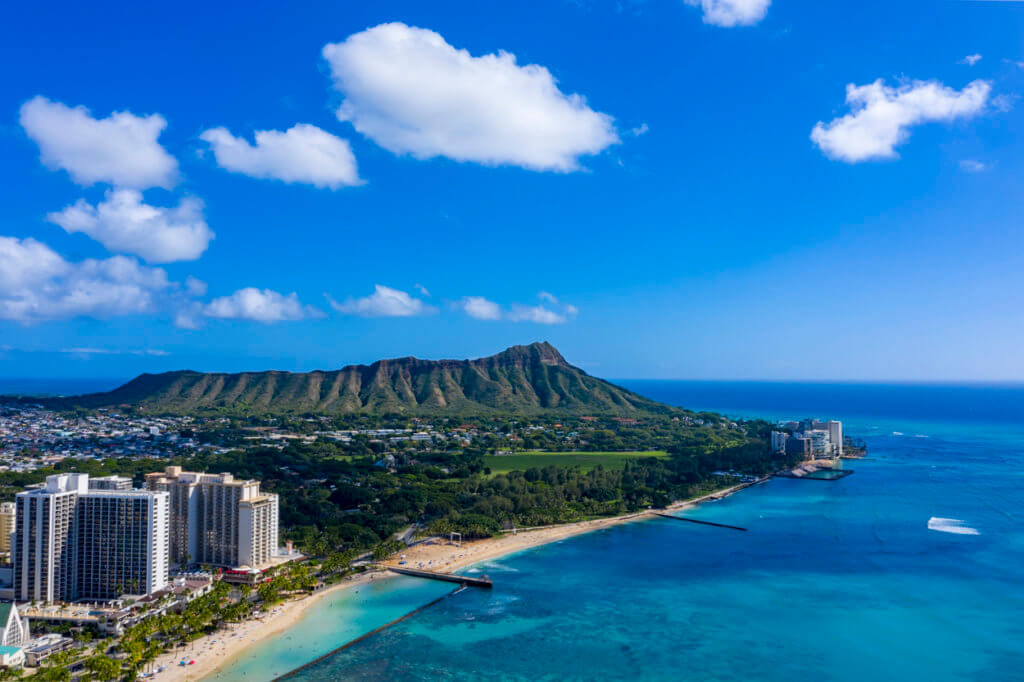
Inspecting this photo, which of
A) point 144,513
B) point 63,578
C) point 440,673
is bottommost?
point 440,673

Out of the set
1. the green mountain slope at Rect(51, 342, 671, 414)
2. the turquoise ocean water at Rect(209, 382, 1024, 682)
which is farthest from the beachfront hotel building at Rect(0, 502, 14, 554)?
the green mountain slope at Rect(51, 342, 671, 414)

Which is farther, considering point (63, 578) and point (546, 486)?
point (546, 486)

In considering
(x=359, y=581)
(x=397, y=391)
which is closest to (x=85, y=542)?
(x=359, y=581)

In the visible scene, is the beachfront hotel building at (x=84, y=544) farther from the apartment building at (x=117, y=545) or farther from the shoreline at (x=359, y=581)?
the shoreline at (x=359, y=581)

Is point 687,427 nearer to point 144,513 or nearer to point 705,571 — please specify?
point 705,571

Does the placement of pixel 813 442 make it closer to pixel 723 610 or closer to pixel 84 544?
pixel 723 610

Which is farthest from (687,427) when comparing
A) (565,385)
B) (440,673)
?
(440,673)
